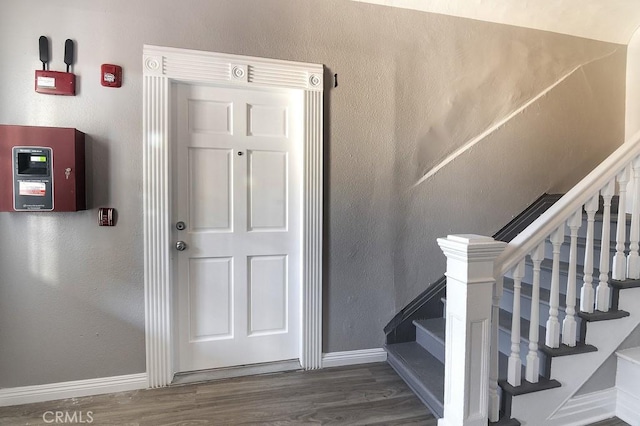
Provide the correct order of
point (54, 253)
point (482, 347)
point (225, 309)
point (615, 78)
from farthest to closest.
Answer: point (615, 78)
point (225, 309)
point (54, 253)
point (482, 347)

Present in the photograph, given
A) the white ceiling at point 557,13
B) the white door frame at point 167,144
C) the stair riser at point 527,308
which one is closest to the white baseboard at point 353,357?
the white door frame at point 167,144

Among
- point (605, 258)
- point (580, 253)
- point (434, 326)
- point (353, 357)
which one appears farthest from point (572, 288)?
point (353, 357)

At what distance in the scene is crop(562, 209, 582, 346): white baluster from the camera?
166cm

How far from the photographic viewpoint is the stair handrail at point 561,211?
1.54 m

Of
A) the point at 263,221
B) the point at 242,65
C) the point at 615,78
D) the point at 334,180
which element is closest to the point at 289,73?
the point at 242,65

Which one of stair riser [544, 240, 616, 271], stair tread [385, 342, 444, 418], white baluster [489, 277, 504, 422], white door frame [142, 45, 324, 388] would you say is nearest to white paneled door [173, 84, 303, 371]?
white door frame [142, 45, 324, 388]

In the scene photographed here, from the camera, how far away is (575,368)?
1693 mm

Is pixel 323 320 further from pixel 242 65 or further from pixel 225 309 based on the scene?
pixel 242 65

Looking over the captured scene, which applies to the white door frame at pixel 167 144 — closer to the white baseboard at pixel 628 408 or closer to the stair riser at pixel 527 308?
the stair riser at pixel 527 308

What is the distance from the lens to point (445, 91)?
8.05ft

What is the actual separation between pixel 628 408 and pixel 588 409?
231mm

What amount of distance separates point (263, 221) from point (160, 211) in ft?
2.11

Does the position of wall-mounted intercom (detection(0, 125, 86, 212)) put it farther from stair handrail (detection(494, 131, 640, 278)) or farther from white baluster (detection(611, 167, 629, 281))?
white baluster (detection(611, 167, 629, 281))

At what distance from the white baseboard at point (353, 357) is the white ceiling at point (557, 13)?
2451mm
